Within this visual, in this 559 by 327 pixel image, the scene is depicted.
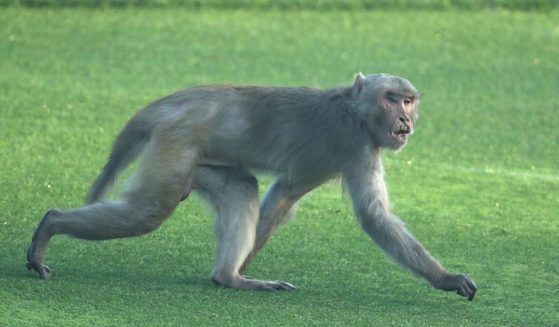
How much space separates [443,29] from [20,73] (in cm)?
509

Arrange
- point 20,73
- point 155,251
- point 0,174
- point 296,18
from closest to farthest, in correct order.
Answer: point 155,251, point 0,174, point 20,73, point 296,18

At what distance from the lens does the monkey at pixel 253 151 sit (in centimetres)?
700

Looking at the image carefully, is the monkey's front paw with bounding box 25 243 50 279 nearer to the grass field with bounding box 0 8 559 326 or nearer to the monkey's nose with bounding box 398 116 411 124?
the grass field with bounding box 0 8 559 326

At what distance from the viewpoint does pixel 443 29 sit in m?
15.3

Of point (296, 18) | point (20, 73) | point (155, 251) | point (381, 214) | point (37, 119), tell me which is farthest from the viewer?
point (296, 18)

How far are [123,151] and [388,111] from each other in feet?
4.76

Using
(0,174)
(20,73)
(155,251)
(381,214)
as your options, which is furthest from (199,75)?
(381,214)

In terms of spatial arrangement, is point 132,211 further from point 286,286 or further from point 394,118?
point 394,118

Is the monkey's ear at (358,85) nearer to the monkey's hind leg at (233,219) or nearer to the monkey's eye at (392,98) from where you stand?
the monkey's eye at (392,98)

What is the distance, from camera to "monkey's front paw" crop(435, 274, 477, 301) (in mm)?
6852

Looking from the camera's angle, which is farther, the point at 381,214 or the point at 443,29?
the point at 443,29

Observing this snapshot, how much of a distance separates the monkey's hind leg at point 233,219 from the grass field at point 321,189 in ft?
0.39

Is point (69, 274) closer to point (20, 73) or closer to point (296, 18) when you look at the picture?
point (20, 73)

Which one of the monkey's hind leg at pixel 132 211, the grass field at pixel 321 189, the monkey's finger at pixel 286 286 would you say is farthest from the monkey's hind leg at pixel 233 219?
the monkey's hind leg at pixel 132 211
